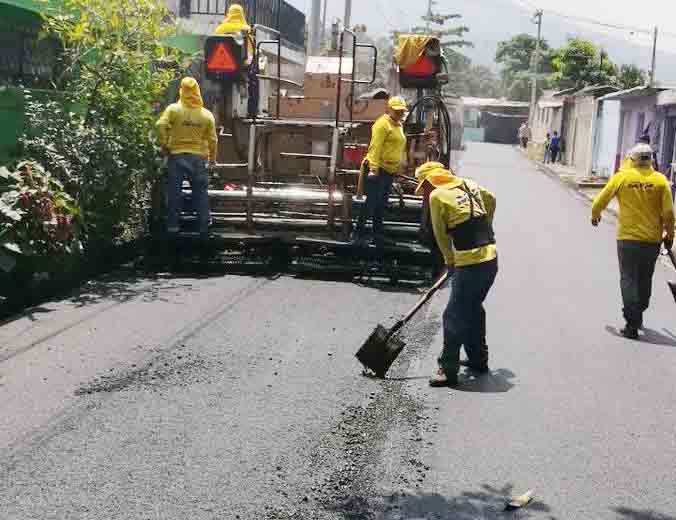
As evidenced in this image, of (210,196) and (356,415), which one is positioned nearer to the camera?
(356,415)

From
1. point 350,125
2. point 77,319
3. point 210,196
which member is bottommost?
point 77,319

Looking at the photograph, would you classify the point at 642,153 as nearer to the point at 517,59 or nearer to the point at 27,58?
the point at 27,58

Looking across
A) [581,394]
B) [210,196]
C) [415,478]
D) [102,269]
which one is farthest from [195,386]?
[210,196]

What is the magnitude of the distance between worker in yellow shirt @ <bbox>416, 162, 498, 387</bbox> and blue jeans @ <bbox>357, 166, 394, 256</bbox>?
156 inches

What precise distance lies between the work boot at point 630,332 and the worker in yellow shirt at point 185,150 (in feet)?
15.6

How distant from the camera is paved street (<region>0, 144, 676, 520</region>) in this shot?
4996 millimetres

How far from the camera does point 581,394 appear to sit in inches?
280

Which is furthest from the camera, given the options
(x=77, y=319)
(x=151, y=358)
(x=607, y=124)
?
(x=607, y=124)

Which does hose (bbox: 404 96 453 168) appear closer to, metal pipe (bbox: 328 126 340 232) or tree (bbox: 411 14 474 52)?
metal pipe (bbox: 328 126 340 232)

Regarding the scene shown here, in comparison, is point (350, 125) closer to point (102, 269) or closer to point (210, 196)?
point (210, 196)

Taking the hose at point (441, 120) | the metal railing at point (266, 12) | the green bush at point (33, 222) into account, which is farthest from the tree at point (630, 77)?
the green bush at point (33, 222)

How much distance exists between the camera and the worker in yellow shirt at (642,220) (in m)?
9.41

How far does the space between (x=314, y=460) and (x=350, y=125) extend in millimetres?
7736

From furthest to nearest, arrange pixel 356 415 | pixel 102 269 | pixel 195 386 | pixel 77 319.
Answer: pixel 102 269 < pixel 77 319 < pixel 195 386 < pixel 356 415
